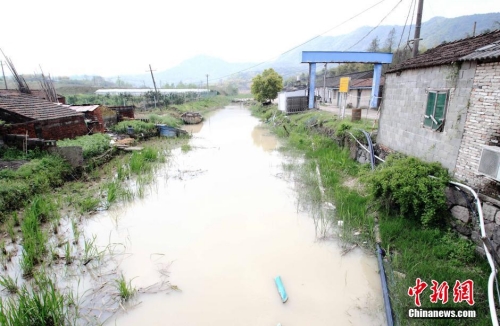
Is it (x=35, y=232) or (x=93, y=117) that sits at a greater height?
(x=93, y=117)

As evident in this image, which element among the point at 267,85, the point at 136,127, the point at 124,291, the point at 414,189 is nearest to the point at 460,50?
the point at 414,189

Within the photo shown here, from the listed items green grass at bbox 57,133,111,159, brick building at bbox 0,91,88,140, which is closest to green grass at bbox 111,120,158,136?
brick building at bbox 0,91,88,140

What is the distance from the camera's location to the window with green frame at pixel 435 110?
18.5ft

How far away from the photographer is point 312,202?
755cm

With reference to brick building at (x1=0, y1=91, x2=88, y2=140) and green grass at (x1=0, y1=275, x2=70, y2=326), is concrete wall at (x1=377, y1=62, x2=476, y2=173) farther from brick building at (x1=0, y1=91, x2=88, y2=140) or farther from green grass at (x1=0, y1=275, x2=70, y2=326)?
brick building at (x1=0, y1=91, x2=88, y2=140)

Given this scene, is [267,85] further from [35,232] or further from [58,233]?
[35,232]

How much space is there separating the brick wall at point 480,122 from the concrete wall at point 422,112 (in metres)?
0.15

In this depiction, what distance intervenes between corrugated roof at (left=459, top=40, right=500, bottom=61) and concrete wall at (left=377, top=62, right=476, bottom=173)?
16 centimetres

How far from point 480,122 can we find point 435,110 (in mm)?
1311

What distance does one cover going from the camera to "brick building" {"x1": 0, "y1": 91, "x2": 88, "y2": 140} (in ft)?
30.3

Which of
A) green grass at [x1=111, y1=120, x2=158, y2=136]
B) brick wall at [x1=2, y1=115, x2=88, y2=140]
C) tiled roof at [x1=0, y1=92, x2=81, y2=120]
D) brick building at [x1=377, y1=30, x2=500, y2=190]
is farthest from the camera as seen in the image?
green grass at [x1=111, y1=120, x2=158, y2=136]

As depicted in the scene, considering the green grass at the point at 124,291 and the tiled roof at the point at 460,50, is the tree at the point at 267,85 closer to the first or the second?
the tiled roof at the point at 460,50

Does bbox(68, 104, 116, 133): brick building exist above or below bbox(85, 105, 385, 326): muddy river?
above

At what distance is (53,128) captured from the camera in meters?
10.4
